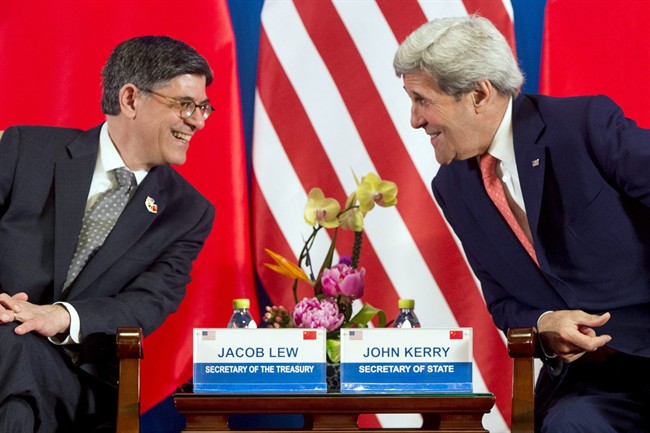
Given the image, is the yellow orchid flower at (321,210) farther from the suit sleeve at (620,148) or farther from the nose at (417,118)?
the suit sleeve at (620,148)

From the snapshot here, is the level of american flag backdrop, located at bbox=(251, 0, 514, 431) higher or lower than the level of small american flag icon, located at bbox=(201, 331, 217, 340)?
higher

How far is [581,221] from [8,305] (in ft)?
4.49

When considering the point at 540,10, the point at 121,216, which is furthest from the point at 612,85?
the point at 121,216

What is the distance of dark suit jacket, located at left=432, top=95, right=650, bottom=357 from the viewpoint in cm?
238

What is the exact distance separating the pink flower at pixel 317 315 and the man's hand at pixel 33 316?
546 millimetres

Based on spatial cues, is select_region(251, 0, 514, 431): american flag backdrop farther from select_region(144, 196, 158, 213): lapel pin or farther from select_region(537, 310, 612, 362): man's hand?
select_region(537, 310, 612, 362): man's hand

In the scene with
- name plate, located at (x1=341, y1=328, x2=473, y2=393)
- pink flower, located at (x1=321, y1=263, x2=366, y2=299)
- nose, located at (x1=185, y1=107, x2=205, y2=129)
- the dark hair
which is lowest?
name plate, located at (x1=341, y1=328, x2=473, y2=393)

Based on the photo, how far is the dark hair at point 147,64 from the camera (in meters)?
2.75

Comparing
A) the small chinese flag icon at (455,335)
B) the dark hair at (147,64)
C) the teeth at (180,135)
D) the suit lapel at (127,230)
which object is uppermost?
the dark hair at (147,64)

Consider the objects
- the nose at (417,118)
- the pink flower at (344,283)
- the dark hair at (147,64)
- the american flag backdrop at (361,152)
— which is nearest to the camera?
the pink flower at (344,283)

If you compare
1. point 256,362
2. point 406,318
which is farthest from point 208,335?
point 406,318

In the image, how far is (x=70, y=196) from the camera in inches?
102

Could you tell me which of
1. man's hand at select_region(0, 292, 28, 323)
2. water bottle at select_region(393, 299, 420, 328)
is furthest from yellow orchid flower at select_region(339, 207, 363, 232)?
man's hand at select_region(0, 292, 28, 323)

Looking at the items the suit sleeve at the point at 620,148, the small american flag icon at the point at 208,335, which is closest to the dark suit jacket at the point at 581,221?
the suit sleeve at the point at 620,148
